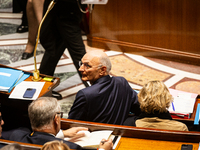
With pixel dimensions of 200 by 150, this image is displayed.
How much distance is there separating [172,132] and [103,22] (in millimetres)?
4201

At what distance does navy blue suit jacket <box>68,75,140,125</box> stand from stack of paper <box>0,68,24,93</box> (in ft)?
2.48

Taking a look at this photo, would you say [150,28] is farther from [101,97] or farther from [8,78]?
[101,97]

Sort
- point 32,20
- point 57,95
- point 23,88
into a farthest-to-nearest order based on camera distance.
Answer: point 32,20 < point 57,95 < point 23,88

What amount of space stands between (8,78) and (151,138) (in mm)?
1567

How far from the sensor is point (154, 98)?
7.28 ft

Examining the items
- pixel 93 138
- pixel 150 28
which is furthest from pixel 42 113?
pixel 150 28

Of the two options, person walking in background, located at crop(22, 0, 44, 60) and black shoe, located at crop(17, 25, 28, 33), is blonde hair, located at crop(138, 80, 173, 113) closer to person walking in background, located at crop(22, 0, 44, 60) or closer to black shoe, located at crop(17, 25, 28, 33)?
person walking in background, located at crop(22, 0, 44, 60)

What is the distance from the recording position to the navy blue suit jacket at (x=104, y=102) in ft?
7.57

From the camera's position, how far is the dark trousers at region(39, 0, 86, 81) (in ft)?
12.3

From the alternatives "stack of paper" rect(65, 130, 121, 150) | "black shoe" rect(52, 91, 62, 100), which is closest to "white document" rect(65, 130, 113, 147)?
"stack of paper" rect(65, 130, 121, 150)

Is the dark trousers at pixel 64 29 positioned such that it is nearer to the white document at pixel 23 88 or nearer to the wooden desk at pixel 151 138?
the white document at pixel 23 88

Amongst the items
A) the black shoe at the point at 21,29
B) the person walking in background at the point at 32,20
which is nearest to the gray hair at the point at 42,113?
the person walking in background at the point at 32,20

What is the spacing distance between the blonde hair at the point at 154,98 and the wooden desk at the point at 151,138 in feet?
0.88

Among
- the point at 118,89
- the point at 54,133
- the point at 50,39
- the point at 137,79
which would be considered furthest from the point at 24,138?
the point at 137,79
